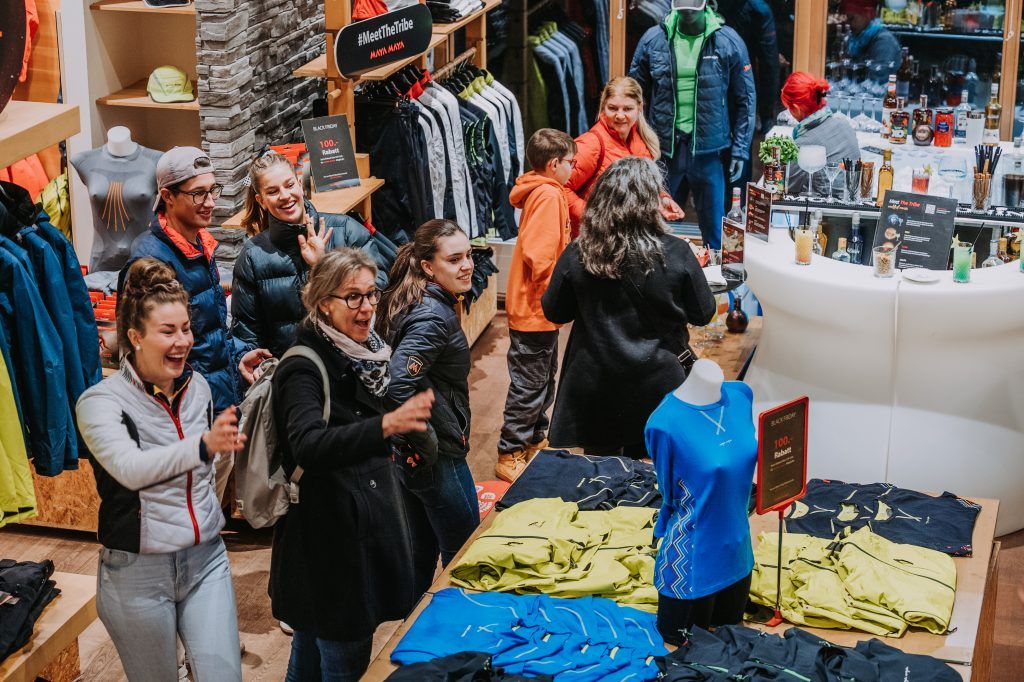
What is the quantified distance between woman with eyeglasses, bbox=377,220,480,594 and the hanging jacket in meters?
0.70

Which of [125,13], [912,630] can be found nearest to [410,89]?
[125,13]

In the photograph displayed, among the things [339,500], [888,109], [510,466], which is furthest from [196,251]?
[888,109]

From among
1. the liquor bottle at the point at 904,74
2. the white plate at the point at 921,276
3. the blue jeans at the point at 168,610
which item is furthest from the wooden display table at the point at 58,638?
the liquor bottle at the point at 904,74

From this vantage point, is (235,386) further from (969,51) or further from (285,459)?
(969,51)

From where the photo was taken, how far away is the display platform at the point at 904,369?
204 inches

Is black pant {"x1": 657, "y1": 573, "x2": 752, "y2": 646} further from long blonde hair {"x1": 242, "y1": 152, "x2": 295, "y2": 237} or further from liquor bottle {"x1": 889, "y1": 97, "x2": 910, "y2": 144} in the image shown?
liquor bottle {"x1": 889, "y1": 97, "x2": 910, "y2": 144}

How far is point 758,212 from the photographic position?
18.6ft

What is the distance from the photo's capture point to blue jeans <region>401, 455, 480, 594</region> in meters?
4.18

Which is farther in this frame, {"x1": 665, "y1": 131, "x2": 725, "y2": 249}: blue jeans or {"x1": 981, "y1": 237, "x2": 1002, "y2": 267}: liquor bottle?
{"x1": 665, "y1": 131, "x2": 725, "y2": 249}: blue jeans

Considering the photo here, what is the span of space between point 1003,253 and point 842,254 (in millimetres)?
653

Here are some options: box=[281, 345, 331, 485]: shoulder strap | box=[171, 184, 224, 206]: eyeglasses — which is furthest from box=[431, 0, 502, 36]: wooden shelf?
box=[281, 345, 331, 485]: shoulder strap

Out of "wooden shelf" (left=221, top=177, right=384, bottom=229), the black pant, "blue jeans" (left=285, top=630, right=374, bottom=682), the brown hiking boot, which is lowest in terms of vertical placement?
the brown hiking boot

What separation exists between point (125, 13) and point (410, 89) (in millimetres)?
1553

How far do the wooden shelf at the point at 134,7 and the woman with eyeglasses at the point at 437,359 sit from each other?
2.95 m
